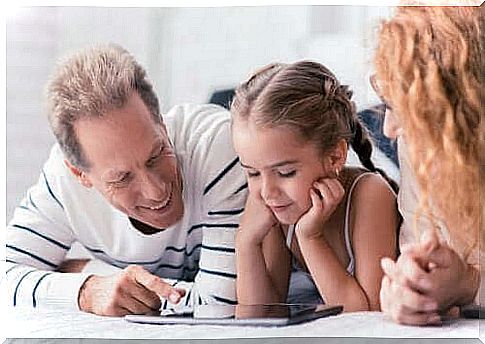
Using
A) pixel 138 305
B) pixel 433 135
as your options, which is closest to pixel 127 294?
pixel 138 305

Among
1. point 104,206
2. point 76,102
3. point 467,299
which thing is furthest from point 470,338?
point 76,102

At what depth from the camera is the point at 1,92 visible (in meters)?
1.92

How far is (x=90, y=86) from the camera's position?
6.27 feet

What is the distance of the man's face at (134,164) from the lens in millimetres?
1903

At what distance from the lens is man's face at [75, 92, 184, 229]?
190 cm

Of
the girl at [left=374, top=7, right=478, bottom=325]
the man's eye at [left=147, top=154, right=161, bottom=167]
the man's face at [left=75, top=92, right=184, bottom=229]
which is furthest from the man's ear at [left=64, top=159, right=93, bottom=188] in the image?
the girl at [left=374, top=7, right=478, bottom=325]

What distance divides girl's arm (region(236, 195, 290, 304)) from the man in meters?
0.02

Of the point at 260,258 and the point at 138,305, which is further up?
the point at 260,258

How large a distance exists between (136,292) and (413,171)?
0.61m

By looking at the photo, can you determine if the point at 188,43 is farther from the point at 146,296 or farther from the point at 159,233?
the point at 146,296

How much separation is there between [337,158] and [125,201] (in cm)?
44

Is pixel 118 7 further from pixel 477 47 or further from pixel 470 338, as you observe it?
pixel 470 338

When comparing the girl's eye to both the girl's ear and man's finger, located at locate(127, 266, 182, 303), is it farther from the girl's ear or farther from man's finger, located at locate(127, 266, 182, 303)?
man's finger, located at locate(127, 266, 182, 303)

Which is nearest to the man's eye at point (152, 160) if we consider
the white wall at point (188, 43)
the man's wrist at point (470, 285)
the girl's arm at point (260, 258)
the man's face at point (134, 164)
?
the man's face at point (134, 164)
